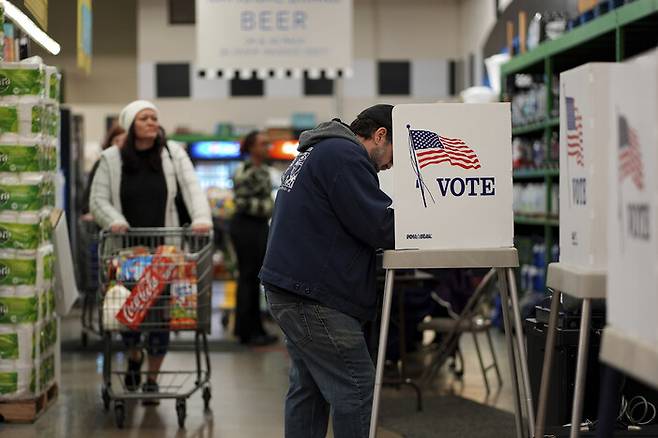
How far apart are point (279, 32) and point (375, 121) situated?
20.7 ft

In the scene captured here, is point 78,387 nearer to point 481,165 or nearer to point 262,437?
point 262,437

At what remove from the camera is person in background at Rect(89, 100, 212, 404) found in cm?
629

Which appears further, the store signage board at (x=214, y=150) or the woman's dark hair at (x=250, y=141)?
the store signage board at (x=214, y=150)

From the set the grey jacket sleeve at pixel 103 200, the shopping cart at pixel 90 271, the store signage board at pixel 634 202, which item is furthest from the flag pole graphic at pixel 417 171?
the shopping cart at pixel 90 271

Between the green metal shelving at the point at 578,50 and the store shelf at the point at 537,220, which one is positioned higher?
the green metal shelving at the point at 578,50

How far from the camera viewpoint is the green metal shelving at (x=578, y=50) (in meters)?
7.04

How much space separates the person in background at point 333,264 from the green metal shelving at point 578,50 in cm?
347

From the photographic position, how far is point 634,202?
7.33ft

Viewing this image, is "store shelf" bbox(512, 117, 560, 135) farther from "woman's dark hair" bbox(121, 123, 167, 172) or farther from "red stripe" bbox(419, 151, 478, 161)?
"red stripe" bbox(419, 151, 478, 161)

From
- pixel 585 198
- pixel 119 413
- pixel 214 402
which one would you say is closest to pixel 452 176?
pixel 585 198

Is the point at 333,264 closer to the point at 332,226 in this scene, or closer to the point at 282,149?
the point at 332,226

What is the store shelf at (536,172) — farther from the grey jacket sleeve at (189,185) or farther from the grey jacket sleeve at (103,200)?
the grey jacket sleeve at (103,200)

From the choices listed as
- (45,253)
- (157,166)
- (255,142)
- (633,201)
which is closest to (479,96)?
(255,142)

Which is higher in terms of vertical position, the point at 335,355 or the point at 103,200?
the point at 103,200
